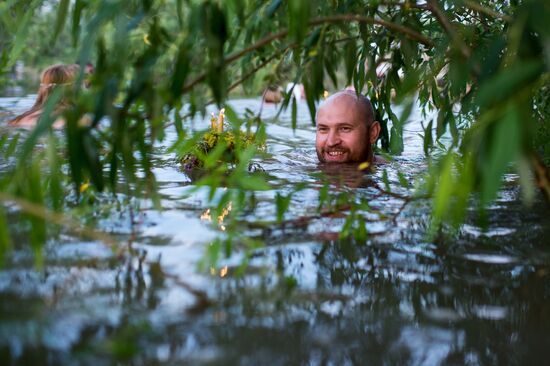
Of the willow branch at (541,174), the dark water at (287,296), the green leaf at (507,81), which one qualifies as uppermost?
the green leaf at (507,81)

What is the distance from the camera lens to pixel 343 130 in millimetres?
5949

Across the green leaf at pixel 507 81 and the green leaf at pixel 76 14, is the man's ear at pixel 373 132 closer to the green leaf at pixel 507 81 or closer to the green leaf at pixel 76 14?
the green leaf at pixel 76 14

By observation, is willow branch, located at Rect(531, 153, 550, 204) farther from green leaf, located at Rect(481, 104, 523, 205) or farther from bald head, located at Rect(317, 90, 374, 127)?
bald head, located at Rect(317, 90, 374, 127)

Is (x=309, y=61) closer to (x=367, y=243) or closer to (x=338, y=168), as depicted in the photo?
(x=367, y=243)

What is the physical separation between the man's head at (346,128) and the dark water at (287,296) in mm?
2151

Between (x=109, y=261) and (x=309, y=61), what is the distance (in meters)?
1.08

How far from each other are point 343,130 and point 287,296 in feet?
11.5

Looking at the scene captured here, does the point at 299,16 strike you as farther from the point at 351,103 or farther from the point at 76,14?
the point at 351,103

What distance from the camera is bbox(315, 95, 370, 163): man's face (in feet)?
19.3

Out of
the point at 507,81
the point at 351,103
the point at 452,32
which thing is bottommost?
the point at 351,103

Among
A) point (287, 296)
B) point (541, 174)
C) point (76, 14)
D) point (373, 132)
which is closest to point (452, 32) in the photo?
point (541, 174)

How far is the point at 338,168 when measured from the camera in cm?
571

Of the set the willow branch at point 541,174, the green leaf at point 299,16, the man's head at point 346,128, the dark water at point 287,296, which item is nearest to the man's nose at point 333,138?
the man's head at point 346,128

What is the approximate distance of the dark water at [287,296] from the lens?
213cm
